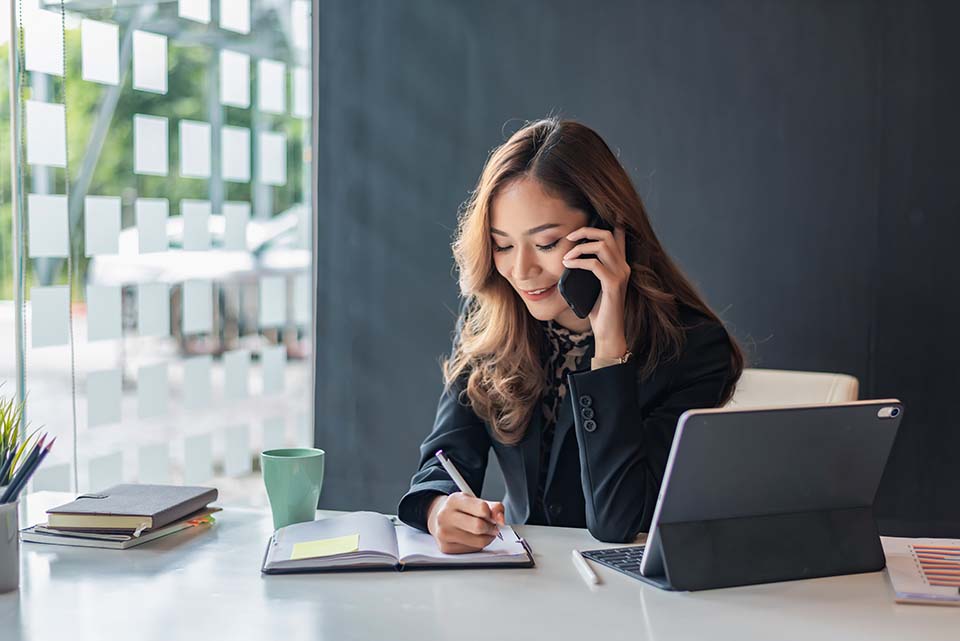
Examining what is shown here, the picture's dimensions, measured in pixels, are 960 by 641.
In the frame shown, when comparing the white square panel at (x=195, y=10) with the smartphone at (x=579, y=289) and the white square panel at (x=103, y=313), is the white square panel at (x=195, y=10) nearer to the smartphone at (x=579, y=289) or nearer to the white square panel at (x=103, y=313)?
the white square panel at (x=103, y=313)

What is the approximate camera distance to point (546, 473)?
1.99m

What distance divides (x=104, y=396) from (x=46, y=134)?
36.5 inches

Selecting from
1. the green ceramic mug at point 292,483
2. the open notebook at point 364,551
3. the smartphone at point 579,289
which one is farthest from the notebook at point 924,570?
the green ceramic mug at point 292,483

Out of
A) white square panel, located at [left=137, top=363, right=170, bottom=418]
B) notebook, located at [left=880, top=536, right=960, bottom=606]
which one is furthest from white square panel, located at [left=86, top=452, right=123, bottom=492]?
notebook, located at [left=880, top=536, right=960, bottom=606]

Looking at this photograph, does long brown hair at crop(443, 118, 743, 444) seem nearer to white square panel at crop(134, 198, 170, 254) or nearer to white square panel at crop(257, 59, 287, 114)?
white square panel at crop(134, 198, 170, 254)

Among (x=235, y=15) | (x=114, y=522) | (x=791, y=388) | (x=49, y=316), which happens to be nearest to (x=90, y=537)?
(x=114, y=522)

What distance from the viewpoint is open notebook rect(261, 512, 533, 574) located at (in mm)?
1415

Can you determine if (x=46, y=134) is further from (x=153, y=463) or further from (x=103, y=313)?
(x=153, y=463)

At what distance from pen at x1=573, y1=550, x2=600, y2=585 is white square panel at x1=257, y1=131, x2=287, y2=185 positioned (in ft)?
9.78

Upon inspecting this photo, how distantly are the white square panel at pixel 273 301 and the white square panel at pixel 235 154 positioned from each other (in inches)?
17.6

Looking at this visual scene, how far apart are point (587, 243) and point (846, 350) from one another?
4.72 feet

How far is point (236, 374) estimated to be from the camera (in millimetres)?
4023

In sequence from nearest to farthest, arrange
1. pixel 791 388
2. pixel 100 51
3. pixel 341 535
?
1. pixel 341 535
2. pixel 791 388
3. pixel 100 51

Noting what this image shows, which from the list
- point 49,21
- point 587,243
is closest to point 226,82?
point 49,21
